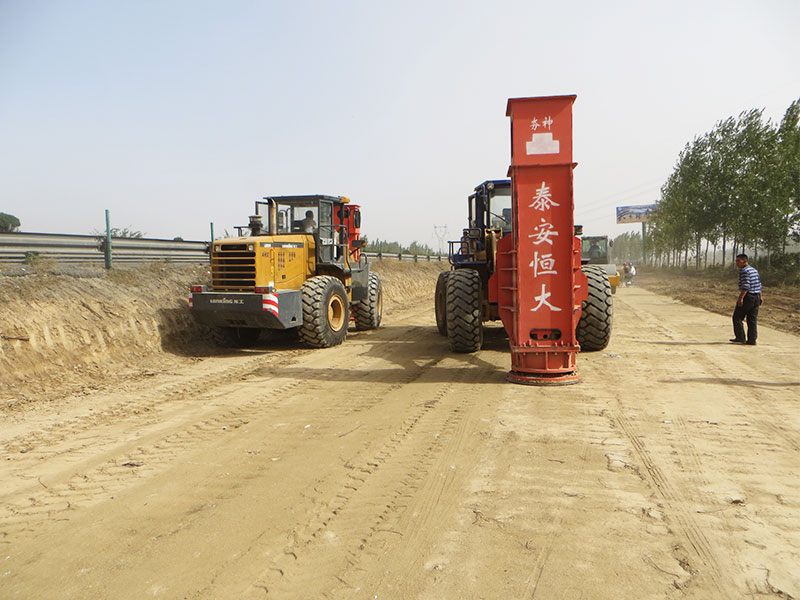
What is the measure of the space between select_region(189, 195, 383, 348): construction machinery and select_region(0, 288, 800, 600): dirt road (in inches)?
88.2

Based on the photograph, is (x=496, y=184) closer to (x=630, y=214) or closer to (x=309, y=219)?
(x=309, y=219)

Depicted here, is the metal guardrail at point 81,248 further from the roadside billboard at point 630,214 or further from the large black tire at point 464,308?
the roadside billboard at point 630,214

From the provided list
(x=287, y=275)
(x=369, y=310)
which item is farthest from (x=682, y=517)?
(x=369, y=310)

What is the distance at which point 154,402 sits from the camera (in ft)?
19.9

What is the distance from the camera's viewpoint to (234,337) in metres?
10.2

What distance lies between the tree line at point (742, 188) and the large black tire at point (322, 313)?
2386cm

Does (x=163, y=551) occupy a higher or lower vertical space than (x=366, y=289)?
lower

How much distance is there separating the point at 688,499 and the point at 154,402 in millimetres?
5209

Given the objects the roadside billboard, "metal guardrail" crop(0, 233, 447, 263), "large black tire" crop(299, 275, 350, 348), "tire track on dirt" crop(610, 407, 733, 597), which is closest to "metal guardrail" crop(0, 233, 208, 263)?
"metal guardrail" crop(0, 233, 447, 263)

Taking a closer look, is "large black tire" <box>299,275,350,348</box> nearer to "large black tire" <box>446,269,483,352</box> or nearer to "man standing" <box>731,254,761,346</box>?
"large black tire" <box>446,269,483,352</box>

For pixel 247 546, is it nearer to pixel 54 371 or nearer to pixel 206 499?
pixel 206 499

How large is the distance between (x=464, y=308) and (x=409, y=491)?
15.2ft

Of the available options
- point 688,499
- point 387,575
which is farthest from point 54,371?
point 688,499

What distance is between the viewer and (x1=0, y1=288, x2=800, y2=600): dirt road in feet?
8.77
